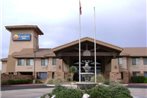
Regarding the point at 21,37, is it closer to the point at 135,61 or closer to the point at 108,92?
the point at 135,61

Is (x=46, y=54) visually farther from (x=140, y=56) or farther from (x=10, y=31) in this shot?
(x=140, y=56)

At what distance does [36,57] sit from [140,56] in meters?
17.7

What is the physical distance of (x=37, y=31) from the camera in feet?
197

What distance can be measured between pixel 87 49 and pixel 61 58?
447 cm

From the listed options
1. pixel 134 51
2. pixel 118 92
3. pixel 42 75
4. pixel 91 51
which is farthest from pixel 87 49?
pixel 118 92

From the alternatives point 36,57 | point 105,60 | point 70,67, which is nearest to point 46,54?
point 36,57

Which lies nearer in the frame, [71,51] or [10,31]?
[71,51]

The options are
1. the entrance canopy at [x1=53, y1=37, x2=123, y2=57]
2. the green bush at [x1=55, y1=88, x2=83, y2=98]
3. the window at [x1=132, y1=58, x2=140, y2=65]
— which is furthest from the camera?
the window at [x1=132, y1=58, x2=140, y2=65]

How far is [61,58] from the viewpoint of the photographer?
144ft

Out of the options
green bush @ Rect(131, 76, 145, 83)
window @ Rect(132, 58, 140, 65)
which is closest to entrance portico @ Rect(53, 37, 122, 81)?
green bush @ Rect(131, 76, 145, 83)

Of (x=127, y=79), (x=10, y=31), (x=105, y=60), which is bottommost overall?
(x=127, y=79)

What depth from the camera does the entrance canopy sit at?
4044cm

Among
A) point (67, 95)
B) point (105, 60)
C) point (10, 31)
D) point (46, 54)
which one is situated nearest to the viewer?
point (67, 95)

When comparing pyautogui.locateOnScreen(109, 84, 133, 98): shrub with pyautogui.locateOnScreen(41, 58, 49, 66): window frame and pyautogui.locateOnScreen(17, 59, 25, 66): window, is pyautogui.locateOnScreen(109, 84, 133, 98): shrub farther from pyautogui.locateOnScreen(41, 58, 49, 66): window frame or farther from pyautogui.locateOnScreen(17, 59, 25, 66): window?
pyautogui.locateOnScreen(17, 59, 25, 66): window
